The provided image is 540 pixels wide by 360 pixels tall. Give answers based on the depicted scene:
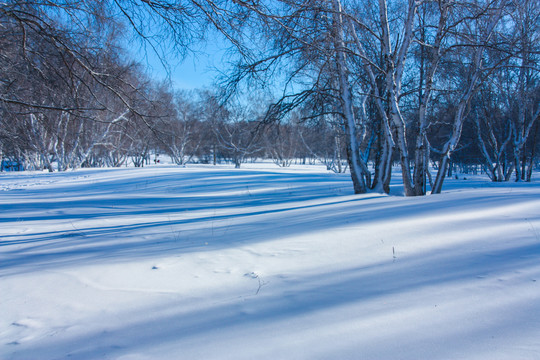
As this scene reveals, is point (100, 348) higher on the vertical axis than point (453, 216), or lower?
lower

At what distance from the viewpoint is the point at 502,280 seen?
2.14 m

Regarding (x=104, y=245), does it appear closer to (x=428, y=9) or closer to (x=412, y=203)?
(x=412, y=203)

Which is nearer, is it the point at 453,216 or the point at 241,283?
the point at 241,283

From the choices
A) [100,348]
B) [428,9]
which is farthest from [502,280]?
[428,9]

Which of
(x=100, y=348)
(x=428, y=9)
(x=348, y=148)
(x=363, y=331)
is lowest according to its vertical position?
(x=100, y=348)

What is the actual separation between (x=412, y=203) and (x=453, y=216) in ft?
3.74

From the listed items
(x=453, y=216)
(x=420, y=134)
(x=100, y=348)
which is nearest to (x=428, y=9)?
(x=420, y=134)

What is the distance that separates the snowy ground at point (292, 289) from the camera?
5.28ft

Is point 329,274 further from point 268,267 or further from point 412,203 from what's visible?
point 412,203

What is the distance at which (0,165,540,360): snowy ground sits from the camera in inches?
63.4

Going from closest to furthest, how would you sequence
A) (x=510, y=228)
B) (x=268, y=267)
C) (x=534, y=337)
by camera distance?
(x=534, y=337) → (x=268, y=267) → (x=510, y=228)

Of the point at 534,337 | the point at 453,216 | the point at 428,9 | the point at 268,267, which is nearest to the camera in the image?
the point at 534,337

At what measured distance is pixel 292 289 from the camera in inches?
89.0

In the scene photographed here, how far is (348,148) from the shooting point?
840 cm
